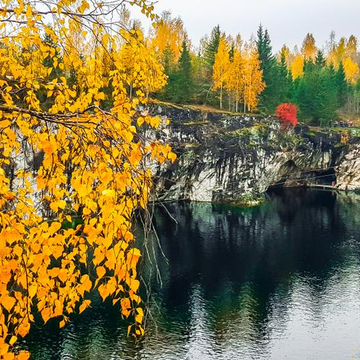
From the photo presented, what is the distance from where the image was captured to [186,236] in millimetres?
48000

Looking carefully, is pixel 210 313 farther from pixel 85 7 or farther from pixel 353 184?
pixel 353 184

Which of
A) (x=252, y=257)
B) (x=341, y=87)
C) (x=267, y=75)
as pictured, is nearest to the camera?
(x=252, y=257)

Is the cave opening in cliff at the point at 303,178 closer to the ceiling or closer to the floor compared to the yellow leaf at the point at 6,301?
closer to the ceiling

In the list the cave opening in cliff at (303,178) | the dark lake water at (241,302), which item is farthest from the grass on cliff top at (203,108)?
the dark lake water at (241,302)

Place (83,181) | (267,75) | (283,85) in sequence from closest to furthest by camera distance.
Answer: (83,181)
(267,75)
(283,85)

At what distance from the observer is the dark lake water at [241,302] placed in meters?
26.7

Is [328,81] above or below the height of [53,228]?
above

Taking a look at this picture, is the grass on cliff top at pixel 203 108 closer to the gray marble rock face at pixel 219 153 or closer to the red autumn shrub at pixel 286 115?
the gray marble rock face at pixel 219 153

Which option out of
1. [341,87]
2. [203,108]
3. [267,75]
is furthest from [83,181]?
[341,87]

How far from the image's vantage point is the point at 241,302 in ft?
108

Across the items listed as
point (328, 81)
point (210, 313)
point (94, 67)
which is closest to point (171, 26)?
point (328, 81)

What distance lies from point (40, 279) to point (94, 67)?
309cm

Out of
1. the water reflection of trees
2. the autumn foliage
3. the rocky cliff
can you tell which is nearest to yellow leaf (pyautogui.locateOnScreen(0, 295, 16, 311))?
the autumn foliage

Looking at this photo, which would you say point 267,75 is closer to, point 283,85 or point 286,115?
point 283,85
